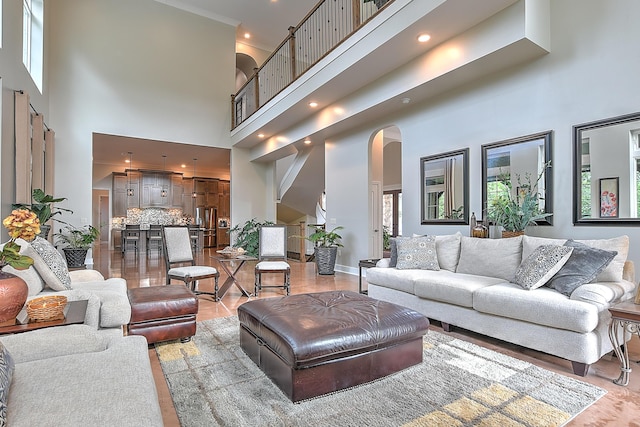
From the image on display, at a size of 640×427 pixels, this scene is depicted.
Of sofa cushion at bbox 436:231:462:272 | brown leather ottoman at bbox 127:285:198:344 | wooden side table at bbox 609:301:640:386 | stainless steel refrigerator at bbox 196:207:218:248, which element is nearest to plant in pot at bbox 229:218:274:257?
stainless steel refrigerator at bbox 196:207:218:248

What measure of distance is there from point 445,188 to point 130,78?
24.6 feet

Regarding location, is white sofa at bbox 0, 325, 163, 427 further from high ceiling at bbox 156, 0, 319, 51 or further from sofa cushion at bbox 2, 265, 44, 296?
high ceiling at bbox 156, 0, 319, 51

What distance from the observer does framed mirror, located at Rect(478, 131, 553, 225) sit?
3814mm

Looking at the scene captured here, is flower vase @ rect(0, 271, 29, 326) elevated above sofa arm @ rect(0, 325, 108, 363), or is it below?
above

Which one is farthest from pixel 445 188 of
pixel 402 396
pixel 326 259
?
pixel 402 396

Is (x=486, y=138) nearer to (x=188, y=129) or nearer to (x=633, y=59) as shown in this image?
(x=633, y=59)

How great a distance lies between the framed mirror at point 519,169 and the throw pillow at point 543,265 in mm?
1057

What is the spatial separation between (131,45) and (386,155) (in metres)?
7.09

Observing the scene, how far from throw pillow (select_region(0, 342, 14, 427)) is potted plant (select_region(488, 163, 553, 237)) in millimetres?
4180

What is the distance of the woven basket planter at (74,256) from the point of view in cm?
582

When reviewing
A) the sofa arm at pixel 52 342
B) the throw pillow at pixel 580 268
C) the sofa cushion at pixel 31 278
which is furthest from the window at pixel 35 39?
the throw pillow at pixel 580 268

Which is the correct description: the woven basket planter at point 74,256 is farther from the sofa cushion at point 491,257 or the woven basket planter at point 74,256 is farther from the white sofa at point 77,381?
the sofa cushion at point 491,257

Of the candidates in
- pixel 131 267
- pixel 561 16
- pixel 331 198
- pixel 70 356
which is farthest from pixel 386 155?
pixel 70 356

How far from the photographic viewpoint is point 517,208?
12.7 feet
